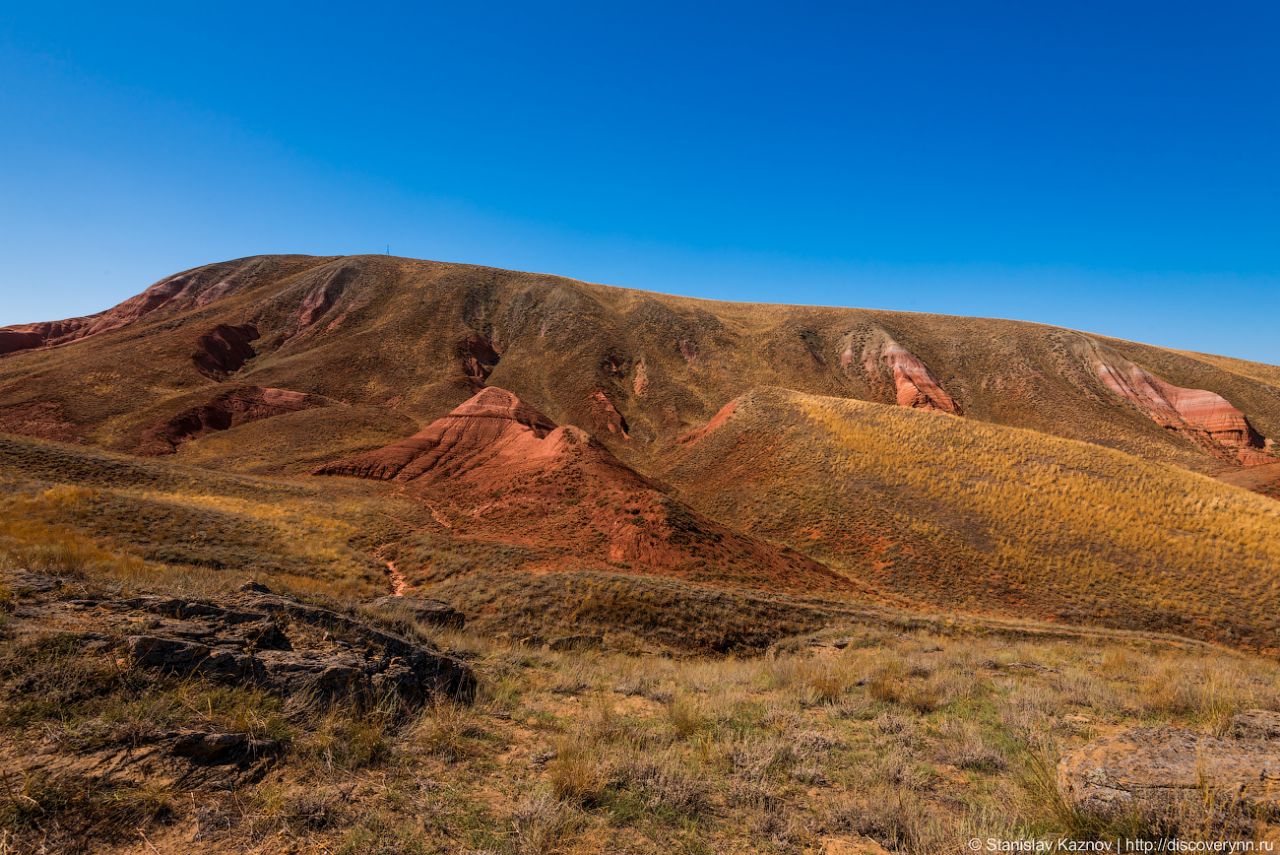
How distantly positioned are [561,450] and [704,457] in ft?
39.0

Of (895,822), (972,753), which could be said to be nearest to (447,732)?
(895,822)

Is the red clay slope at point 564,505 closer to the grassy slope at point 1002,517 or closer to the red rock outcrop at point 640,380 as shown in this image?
the grassy slope at point 1002,517

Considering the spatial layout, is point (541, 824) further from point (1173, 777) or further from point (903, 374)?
point (903, 374)

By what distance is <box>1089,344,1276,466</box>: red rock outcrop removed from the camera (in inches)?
2180

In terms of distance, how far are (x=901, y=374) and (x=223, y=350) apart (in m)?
87.4

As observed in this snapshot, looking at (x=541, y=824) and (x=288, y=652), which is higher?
(x=288, y=652)

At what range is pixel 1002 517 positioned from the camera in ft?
88.9

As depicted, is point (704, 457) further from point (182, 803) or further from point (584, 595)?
point (182, 803)

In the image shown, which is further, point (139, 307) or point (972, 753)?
point (139, 307)

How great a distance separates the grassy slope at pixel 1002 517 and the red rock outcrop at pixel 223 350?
60.1 metres

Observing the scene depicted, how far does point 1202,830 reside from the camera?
351cm

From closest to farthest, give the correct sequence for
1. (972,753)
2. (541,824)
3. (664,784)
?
(541,824) → (664,784) → (972,753)

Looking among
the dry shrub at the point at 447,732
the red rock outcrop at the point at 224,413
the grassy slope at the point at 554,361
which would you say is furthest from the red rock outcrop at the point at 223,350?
the dry shrub at the point at 447,732

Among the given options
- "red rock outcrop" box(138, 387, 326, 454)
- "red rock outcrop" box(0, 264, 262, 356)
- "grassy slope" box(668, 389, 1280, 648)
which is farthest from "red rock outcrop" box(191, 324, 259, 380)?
"grassy slope" box(668, 389, 1280, 648)
